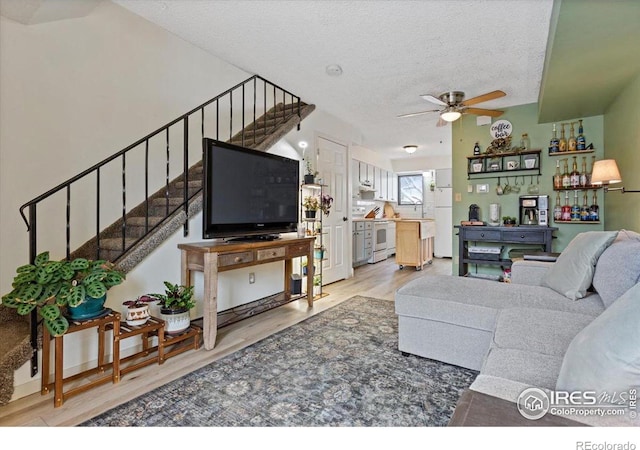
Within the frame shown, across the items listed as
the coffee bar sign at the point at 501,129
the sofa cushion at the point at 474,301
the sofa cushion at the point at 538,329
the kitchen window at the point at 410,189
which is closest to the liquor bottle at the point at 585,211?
the coffee bar sign at the point at 501,129

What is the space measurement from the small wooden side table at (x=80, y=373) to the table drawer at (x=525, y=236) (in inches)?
165

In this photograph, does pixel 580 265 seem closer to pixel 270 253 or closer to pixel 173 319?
pixel 270 253

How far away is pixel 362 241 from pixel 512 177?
282 cm

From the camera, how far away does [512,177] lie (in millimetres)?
Answer: 4426

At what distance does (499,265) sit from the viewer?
13.8ft

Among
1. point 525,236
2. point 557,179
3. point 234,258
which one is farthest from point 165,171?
point 557,179

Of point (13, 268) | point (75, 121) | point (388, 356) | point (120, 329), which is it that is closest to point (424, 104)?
point (388, 356)

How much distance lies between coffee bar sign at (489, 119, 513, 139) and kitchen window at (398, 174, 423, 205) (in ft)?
12.6

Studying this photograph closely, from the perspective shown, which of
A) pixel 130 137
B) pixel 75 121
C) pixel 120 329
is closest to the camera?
pixel 120 329

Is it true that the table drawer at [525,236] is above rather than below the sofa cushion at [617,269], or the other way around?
above

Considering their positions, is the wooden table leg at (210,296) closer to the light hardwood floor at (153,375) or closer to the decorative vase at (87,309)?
the light hardwood floor at (153,375)

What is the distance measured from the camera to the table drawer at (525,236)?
3.90m

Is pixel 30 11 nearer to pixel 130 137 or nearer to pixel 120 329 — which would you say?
pixel 130 137
